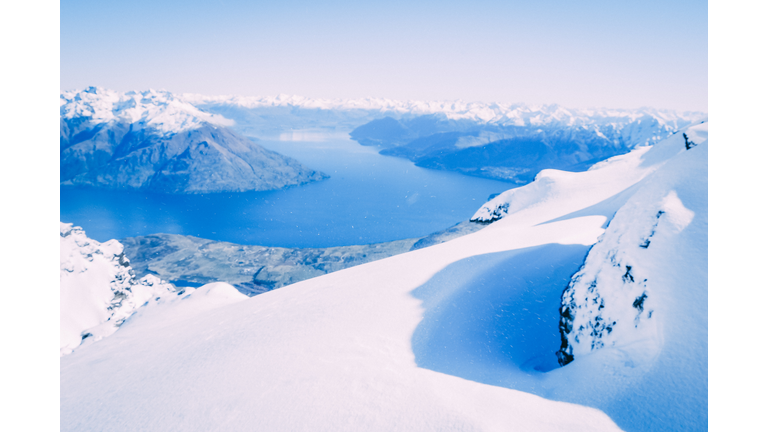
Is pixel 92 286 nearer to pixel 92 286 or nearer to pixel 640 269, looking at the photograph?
pixel 92 286

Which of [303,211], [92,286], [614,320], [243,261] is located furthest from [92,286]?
[303,211]

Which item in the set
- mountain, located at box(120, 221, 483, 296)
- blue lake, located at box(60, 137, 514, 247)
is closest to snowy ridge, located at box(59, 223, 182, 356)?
mountain, located at box(120, 221, 483, 296)

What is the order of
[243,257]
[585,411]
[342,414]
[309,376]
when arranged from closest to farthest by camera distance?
[585,411] → [342,414] → [309,376] → [243,257]

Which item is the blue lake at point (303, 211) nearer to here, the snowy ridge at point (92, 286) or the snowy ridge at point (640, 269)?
the snowy ridge at point (92, 286)

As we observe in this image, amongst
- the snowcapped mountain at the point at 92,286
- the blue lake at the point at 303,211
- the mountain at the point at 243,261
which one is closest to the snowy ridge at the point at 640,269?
the snowcapped mountain at the point at 92,286

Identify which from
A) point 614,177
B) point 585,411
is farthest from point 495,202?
point 585,411
